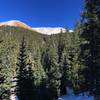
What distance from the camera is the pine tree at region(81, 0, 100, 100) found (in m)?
25.8

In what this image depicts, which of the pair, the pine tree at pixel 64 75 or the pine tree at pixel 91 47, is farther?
the pine tree at pixel 64 75

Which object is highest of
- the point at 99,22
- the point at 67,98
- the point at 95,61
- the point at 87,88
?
the point at 99,22

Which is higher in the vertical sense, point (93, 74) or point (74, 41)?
point (74, 41)

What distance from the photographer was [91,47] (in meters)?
26.2

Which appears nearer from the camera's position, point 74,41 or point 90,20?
point 90,20

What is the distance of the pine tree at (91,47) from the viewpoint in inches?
1014

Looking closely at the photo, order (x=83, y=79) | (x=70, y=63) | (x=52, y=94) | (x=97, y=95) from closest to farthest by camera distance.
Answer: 1. (x=97, y=95)
2. (x=83, y=79)
3. (x=52, y=94)
4. (x=70, y=63)

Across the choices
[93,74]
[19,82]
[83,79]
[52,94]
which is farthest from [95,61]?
[52,94]

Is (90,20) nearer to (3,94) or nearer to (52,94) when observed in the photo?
(3,94)

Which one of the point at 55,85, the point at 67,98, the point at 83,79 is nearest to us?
the point at 83,79

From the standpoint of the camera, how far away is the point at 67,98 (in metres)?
60.0

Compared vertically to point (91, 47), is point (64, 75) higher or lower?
lower

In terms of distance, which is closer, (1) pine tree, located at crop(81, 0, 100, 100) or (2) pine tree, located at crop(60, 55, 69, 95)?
(1) pine tree, located at crop(81, 0, 100, 100)

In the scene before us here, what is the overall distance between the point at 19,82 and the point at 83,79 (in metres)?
13.1
